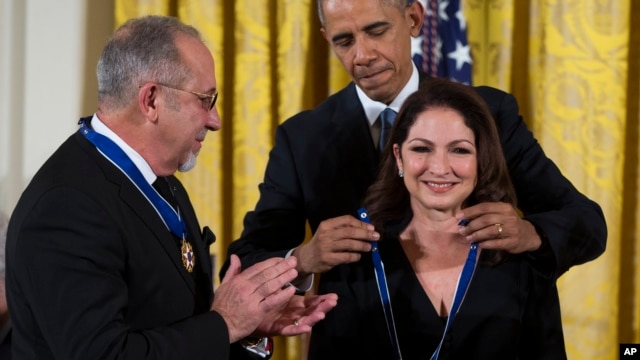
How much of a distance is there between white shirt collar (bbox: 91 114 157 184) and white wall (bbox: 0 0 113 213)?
6.84 ft

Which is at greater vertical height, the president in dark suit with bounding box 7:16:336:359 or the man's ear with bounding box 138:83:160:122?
the man's ear with bounding box 138:83:160:122

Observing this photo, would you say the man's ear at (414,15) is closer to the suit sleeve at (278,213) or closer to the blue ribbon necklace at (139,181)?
the suit sleeve at (278,213)

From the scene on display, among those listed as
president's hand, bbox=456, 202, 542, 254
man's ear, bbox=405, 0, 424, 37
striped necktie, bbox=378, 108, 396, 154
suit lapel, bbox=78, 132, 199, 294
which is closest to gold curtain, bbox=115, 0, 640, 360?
man's ear, bbox=405, 0, 424, 37

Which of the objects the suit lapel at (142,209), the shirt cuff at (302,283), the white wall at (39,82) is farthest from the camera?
the white wall at (39,82)

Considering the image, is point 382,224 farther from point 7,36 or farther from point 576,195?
point 7,36

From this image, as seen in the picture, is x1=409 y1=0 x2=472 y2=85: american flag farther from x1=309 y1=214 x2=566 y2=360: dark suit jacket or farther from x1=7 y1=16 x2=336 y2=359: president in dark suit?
x1=7 y1=16 x2=336 y2=359: president in dark suit

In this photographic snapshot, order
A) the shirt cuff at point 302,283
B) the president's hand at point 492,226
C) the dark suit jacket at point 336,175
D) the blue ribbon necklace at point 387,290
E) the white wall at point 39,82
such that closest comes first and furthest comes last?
the president's hand at point 492,226, the blue ribbon necklace at point 387,290, the shirt cuff at point 302,283, the dark suit jacket at point 336,175, the white wall at point 39,82

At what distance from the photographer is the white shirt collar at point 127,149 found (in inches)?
77.6

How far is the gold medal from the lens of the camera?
2.05 m

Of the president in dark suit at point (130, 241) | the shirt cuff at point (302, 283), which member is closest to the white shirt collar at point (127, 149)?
the president in dark suit at point (130, 241)

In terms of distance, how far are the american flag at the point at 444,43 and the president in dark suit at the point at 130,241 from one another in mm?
1690

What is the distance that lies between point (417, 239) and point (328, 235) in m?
0.35

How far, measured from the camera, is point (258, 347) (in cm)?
228

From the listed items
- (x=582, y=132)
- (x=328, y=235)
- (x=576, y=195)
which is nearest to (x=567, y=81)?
(x=582, y=132)
